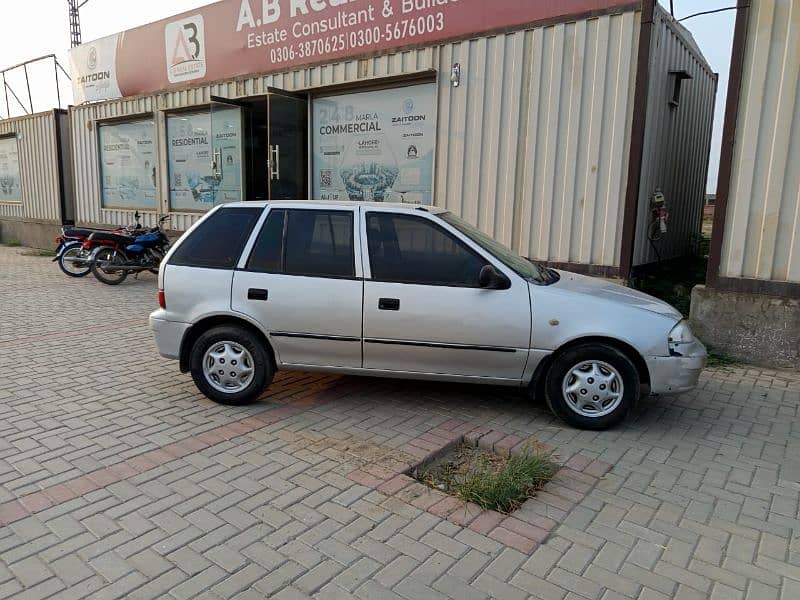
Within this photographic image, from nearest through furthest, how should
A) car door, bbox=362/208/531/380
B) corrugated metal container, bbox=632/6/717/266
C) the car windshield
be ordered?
car door, bbox=362/208/531/380
the car windshield
corrugated metal container, bbox=632/6/717/266

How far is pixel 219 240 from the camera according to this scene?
4.91 meters

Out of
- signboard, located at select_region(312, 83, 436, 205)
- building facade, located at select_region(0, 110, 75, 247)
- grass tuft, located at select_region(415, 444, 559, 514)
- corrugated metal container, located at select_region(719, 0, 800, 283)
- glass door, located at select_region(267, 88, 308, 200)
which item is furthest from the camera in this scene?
building facade, located at select_region(0, 110, 75, 247)

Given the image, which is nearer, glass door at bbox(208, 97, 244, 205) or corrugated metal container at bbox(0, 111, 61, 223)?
glass door at bbox(208, 97, 244, 205)

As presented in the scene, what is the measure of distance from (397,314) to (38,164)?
16281 millimetres

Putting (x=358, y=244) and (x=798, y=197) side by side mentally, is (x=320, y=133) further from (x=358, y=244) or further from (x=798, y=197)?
(x=798, y=197)

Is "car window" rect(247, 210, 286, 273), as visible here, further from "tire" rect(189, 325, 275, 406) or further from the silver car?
"tire" rect(189, 325, 275, 406)

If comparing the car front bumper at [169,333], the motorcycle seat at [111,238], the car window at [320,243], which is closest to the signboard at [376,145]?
the motorcycle seat at [111,238]

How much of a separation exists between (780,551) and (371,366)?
2.86 m

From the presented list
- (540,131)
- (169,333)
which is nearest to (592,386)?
(169,333)

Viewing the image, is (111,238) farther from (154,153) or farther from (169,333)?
(169,333)

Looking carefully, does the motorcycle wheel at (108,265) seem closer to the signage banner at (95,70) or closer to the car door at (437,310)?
the signage banner at (95,70)

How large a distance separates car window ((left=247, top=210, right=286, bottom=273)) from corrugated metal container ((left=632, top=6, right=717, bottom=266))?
15.8 ft

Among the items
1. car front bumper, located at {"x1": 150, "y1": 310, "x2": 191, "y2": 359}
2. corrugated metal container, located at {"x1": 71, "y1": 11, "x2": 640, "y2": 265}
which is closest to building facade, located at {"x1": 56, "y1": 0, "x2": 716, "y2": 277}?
corrugated metal container, located at {"x1": 71, "y1": 11, "x2": 640, "y2": 265}

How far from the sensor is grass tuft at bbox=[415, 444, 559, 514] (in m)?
3.38
